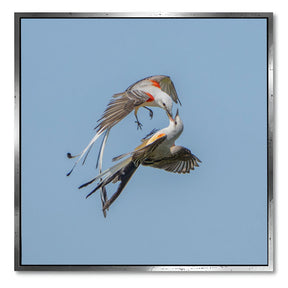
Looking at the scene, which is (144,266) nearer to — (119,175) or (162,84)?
(119,175)

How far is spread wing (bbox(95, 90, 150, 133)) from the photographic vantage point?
1.25 metres

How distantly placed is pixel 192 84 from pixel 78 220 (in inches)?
23.2

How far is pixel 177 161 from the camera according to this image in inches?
49.1

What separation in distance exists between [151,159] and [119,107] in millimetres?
203

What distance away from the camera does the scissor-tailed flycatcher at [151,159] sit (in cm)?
124

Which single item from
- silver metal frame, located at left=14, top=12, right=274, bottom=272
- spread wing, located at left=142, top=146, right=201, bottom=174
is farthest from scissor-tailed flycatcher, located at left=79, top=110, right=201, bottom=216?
silver metal frame, located at left=14, top=12, right=274, bottom=272

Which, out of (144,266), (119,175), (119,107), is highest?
(119,107)

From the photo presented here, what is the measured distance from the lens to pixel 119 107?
1.25m

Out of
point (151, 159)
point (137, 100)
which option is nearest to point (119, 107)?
point (137, 100)

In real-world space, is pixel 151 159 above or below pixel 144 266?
above

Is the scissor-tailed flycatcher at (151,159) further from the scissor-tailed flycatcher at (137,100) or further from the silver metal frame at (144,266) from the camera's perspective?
the silver metal frame at (144,266)

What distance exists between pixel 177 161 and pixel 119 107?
263mm
